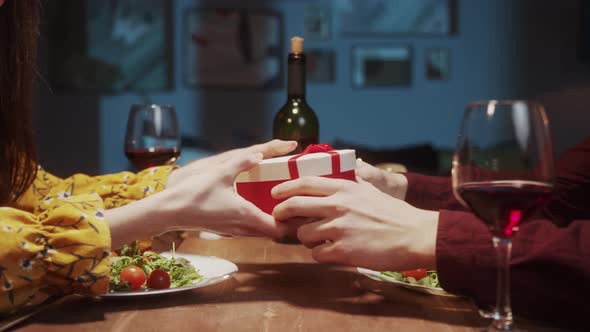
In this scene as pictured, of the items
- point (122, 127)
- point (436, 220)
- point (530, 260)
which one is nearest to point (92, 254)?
point (436, 220)

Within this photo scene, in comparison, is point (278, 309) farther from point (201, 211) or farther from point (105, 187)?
point (105, 187)

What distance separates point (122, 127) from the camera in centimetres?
434

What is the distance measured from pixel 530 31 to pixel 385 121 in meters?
1.10

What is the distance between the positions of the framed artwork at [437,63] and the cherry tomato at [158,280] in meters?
3.65

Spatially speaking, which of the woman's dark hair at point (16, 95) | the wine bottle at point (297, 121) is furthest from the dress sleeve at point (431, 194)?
the woman's dark hair at point (16, 95)

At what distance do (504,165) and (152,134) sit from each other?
1.02m

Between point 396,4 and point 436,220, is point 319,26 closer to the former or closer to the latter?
point 396,4

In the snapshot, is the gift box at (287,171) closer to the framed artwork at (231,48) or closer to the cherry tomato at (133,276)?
the cherry tomato at (133,276)

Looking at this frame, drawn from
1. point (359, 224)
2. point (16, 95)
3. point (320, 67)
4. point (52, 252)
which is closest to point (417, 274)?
point (359, 224)

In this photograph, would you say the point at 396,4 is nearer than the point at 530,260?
No

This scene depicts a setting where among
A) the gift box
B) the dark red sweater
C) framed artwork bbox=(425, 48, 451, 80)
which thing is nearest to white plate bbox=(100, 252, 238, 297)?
the gift box

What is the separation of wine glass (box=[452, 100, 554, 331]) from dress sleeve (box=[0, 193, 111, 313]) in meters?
0.50

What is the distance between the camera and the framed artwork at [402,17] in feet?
14.5

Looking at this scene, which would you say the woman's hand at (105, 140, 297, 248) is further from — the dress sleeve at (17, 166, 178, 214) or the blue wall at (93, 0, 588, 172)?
the blue wall at (93, 0, 588, 172)
